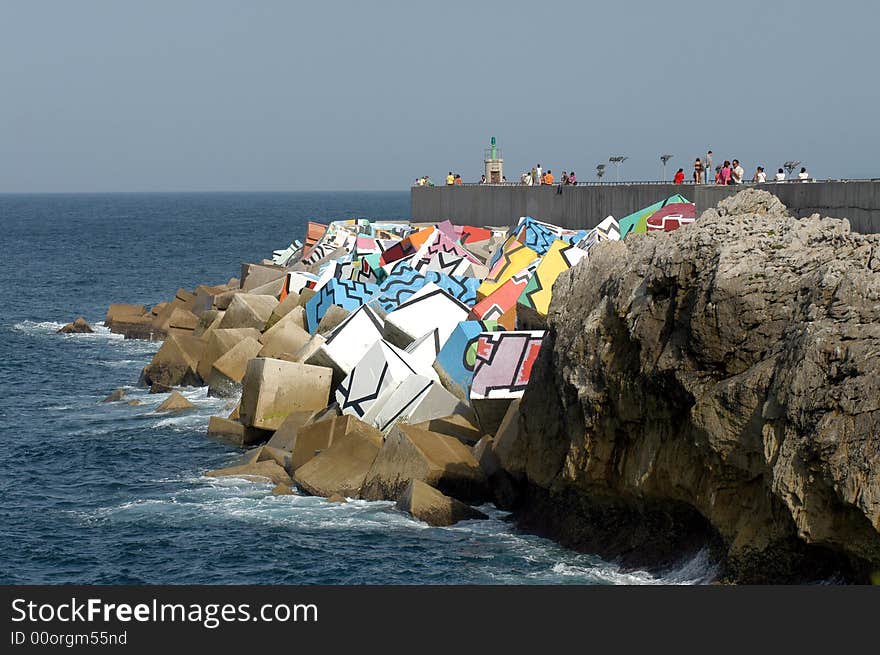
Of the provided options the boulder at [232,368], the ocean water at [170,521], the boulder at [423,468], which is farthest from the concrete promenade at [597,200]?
the boulder at [232,368]

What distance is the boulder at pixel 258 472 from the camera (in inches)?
787

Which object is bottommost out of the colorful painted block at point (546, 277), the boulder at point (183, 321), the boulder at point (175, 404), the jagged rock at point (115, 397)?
the jagged rock at point (115, 397)

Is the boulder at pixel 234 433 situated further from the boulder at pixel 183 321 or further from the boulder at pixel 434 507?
the boulder at pixel 183 321

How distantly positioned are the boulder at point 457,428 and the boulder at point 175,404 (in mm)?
7652

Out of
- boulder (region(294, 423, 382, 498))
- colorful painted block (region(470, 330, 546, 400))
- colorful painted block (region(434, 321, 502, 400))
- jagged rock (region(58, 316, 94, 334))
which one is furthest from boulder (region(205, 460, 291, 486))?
jagged rock (region(58, 316, 94, 334))

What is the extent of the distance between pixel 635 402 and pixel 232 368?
13.4 m

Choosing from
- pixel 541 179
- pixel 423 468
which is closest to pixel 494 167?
pixel 541 179

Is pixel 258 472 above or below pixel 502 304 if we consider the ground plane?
below

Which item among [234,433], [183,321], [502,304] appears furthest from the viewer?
[183,321]

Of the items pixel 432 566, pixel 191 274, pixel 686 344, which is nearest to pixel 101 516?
pixel 432 566

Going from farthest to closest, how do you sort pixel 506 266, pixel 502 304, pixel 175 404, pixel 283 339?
pixel 506 266 → pixel 283 339 → pixel 175 404 → pixel 502 304

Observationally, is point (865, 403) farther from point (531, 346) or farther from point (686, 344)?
point (531, 346)

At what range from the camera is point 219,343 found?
27578 mm

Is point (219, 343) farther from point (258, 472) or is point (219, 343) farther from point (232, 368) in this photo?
point (258, 472)
